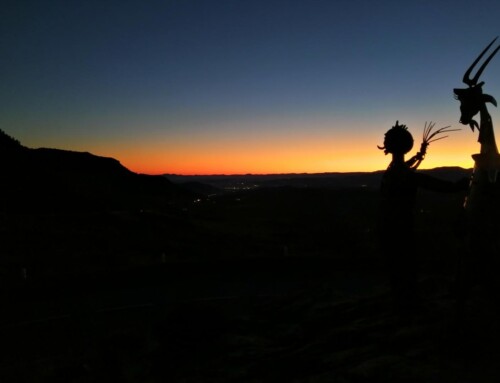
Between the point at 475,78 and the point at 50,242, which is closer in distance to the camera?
the point at 475,78

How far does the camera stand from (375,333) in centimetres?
539

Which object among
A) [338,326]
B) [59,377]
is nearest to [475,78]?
[338,326]

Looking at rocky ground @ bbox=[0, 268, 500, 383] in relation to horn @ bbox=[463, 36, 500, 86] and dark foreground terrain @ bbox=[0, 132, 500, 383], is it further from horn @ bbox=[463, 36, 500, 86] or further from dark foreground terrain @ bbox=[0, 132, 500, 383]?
horn @ bbox=[463, 36, 500, 86]

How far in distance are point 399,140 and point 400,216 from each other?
87 cm

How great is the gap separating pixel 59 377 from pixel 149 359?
49.7 inches

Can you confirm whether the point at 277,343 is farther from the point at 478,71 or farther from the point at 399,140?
the point at 478,71

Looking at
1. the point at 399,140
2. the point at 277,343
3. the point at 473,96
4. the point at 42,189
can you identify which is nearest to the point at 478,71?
the point at 473,96

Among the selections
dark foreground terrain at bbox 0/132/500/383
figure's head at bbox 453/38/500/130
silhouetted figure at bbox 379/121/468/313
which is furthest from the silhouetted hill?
figure's head at bbox 453/38/500/130

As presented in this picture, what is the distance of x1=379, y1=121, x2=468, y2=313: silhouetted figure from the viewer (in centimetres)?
587

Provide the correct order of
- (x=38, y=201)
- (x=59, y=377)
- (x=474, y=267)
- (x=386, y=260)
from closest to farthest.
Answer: (x=474, y=267)
(x=386, y=260)
(x=59, y=377)
(x=38, y=201)

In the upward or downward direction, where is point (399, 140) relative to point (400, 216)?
upward

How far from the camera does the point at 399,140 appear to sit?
591 cm

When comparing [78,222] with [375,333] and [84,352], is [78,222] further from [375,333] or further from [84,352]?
[375,333]

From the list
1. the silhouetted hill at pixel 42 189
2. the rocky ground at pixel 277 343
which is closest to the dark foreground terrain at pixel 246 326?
the rocky ground at pixel 277 343
